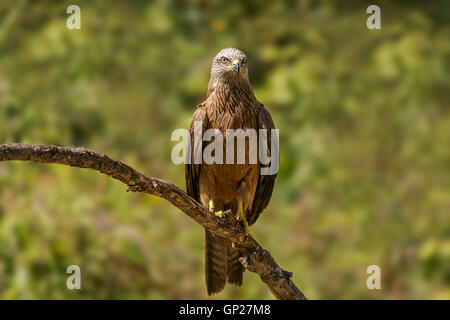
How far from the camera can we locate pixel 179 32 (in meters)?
8.41

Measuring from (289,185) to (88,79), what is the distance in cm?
311

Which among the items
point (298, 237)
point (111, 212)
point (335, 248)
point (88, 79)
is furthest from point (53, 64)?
point (335, 248)

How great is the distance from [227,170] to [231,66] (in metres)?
0.67

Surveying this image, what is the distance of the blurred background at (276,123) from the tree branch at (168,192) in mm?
2587

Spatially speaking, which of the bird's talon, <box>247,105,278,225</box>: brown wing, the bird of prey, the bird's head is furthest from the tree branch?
the bird's head

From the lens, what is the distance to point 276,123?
753cm

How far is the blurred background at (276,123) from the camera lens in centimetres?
645

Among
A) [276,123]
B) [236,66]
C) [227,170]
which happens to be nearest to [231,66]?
[236,66]

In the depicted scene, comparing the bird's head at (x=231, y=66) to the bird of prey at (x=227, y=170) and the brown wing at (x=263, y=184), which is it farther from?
the brown wing at (x=263, y=184)

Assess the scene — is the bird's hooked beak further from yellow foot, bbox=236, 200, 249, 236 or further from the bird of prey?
yellow foot, bbox=236, 200, 249, 236

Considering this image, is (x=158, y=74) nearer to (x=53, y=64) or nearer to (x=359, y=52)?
(x=53, y=64)

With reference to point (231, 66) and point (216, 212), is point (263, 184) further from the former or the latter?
point (231, 66)

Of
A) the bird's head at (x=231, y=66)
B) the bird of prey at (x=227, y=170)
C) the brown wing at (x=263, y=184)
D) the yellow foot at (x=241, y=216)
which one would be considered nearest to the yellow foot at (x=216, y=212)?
the bird of prey at (x=227, y=170)

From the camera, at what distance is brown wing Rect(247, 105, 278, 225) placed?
370 cm
